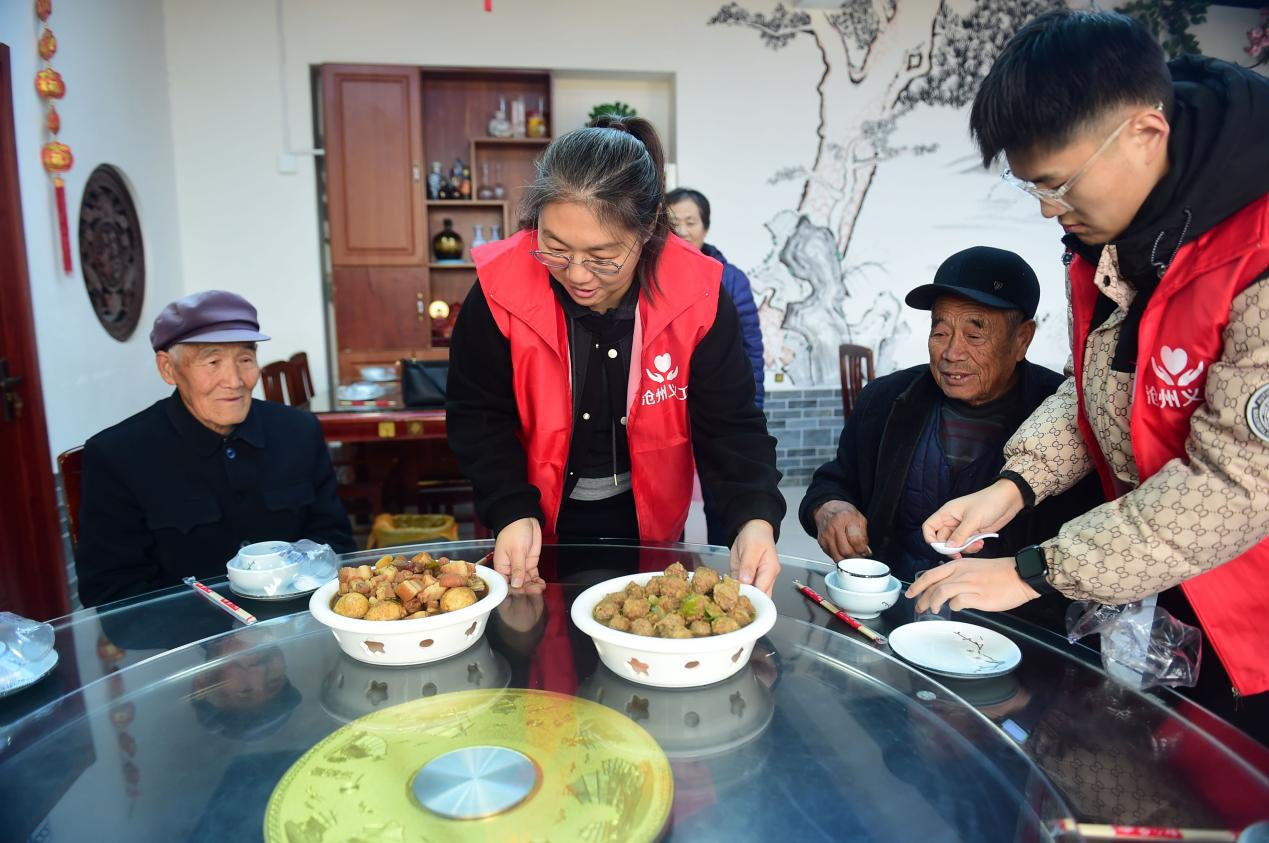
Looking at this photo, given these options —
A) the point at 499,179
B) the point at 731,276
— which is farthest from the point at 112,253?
the point at 731,276

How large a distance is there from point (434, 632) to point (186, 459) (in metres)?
1.08

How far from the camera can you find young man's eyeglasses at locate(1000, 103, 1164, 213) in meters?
0.94

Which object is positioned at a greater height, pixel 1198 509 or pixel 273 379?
pixel 1198 509

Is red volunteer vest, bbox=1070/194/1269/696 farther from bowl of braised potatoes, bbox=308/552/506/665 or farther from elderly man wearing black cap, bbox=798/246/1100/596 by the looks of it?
bowl of braised potatoes, bbox=308/552/506/665

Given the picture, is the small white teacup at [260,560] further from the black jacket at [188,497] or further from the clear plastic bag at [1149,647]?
the clear plastic bag at [1149,647]

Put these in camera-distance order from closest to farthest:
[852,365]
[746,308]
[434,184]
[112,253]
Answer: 1. [746,308]
2. [112,253]
3. [852,365]
4. [434,184]

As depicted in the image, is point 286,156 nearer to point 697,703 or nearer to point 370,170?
point 370,170

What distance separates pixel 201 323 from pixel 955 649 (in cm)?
163

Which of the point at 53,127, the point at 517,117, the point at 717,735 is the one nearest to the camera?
the point at 717,735

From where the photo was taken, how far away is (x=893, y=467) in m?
1.85

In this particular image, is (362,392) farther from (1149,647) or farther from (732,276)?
(1149,647)

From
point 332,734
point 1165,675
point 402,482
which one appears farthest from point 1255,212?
point 402,482

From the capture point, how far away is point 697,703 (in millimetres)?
927

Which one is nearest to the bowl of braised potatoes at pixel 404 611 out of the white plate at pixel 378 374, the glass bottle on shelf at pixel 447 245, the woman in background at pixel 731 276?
the woman in background at pixel 731 276
